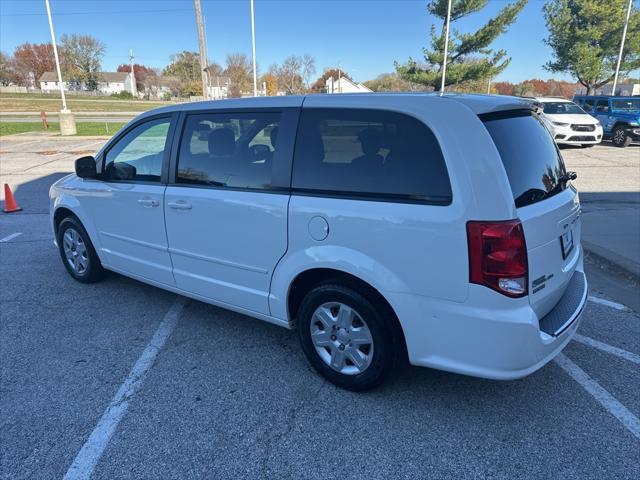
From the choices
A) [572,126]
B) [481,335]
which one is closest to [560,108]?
[572,126]

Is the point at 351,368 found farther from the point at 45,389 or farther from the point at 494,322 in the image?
the point at 45,389

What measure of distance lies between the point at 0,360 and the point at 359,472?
9.18 feet

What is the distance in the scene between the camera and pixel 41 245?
20.2ft

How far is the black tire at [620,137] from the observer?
17359mm

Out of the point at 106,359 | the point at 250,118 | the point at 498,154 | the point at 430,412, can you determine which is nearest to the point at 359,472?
the point at 430,412

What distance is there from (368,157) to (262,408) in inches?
65.0


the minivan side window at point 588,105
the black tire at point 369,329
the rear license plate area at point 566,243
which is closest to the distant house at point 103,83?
the minivan side window at point 588,105

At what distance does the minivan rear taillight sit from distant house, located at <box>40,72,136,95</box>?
A: 102 meters

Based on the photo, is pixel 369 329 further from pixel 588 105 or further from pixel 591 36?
pixel 591 36

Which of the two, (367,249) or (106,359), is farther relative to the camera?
(106,359)

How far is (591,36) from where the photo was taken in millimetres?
29281

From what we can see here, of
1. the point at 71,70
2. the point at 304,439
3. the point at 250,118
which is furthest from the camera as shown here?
the point at 71,70

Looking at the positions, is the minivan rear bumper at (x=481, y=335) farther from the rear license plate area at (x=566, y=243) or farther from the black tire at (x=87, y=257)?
the black tire at (x=87, y=257)

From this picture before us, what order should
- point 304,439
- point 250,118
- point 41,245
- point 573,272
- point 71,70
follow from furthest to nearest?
point 71,70
point 41,245
point 250,118
point 573,272
point 304,439
